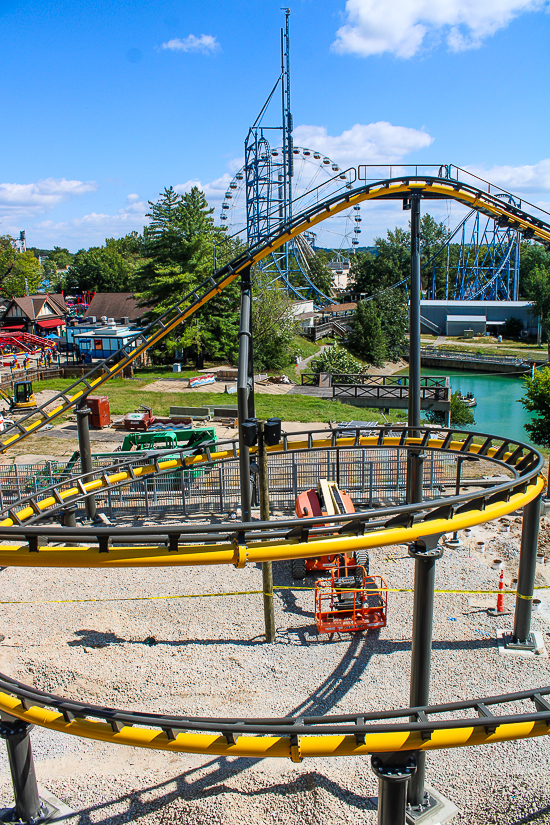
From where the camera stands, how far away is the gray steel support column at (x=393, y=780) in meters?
6.37


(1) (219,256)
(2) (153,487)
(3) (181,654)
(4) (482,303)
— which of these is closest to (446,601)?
(3) (181,654)

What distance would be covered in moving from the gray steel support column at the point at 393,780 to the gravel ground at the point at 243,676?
1.60m

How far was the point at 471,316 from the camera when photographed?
3482 inches

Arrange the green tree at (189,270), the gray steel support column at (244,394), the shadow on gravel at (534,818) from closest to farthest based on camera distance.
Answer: the shadow on gravel at (534,818) < the gray steel support column at (244,394) < the green tree at (189,270)

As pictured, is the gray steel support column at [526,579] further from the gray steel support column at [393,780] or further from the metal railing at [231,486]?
the metal railing at [231,486]

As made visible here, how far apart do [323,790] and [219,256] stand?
1907 inches

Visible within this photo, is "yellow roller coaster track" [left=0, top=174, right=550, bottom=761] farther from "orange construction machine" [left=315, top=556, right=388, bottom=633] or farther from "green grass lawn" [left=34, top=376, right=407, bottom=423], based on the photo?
"green grass lawn" [left=34, top=376, right=407, bottom=423]

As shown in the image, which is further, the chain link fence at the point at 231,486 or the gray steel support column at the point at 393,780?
the chain link fence at the point at 231,486

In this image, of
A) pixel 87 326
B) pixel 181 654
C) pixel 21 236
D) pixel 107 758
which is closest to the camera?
pixel 107 758

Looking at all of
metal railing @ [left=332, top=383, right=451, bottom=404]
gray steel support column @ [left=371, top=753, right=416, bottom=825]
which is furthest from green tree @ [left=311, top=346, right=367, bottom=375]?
gray steel support column @ [left=371, top=753, right=416, bottom=825]

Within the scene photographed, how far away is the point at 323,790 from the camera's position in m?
8.22

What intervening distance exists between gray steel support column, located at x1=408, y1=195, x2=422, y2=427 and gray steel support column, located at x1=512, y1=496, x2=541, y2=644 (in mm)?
3144

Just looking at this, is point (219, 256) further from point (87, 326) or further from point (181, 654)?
point (181, 654)

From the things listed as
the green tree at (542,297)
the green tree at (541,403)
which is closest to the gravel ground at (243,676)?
the green tree at (541,403)
